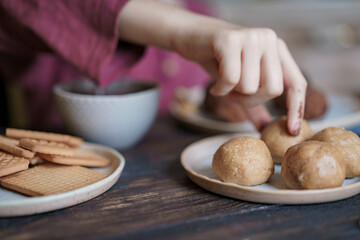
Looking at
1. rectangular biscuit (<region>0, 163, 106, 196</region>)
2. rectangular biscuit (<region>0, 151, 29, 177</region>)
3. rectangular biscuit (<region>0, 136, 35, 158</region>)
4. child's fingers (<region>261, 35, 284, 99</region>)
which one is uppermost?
child's fingers (<region>261, 35, 284, 99</region>)

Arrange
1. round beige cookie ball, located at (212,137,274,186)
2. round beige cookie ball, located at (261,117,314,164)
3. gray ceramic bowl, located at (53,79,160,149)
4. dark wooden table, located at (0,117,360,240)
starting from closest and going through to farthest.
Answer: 1. dark wooden table, located at (0,117,360,240)
2. round beige cookie ball, located at (212,137,274,186)
3. round beige cookie ball, located at (261,117,314,164)
4. gray ceramic bowl, located at (53,79,160,149)

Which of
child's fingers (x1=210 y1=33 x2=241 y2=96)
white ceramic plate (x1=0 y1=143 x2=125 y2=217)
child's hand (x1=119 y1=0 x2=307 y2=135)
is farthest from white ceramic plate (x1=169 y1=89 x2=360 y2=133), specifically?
white ceramic plate (x1=0 y1=143 x2=125 y2=217)

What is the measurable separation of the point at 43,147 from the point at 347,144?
1.65 ft

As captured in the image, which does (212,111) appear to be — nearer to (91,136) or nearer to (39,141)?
(91,136)

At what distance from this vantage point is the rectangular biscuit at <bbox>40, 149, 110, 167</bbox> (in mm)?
642

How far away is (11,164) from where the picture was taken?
0.61 metres

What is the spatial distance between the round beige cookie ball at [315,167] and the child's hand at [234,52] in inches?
5.3

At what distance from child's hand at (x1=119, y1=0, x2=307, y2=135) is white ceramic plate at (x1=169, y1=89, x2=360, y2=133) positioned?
0.14 m

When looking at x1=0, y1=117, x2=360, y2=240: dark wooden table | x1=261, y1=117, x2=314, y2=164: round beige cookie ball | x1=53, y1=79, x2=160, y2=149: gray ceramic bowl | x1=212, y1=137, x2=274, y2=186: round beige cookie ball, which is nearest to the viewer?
x1=0, y1=117, x2=360, y2=240: dark wooden table

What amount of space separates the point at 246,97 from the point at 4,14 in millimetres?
659

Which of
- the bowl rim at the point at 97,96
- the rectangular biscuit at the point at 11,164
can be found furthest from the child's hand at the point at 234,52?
the rectangular biscuit at the point at 11,164

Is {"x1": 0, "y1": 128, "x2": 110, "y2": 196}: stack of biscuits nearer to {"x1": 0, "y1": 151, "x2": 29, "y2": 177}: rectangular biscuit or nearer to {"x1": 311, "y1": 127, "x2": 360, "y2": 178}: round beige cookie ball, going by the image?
{"x1": 0, "y1": 151, "x2": 29, "y2": 177}: rectangular biscuit

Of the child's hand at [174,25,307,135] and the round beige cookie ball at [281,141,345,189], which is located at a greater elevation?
the child's hand at [174,25,307,135]

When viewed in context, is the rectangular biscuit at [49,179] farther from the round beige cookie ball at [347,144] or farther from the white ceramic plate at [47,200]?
the round beige cookie ball at [347,144]
